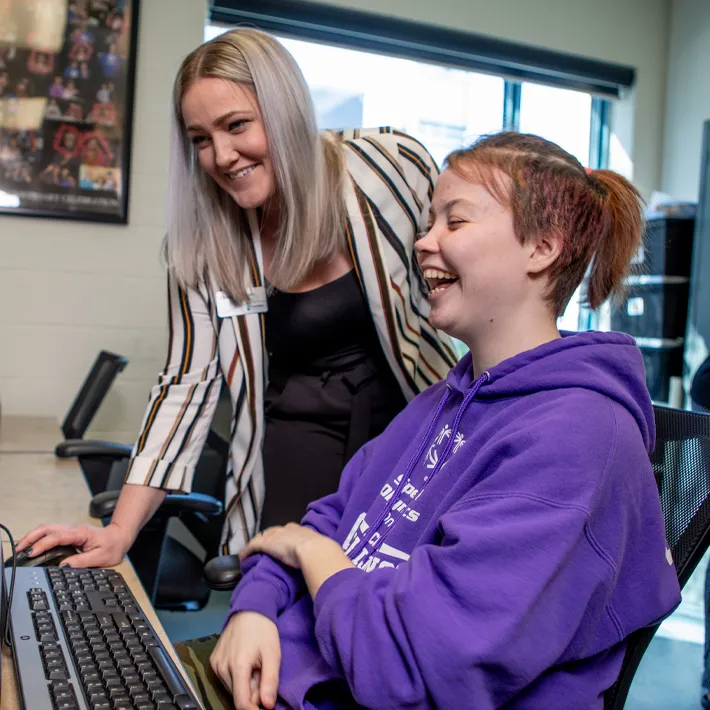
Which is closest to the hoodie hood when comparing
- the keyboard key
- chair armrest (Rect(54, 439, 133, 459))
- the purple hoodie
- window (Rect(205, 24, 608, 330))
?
the purple hoodie

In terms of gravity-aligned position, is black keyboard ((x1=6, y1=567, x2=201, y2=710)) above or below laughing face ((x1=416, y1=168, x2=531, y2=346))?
below

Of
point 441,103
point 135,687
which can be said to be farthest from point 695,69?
point 135,687

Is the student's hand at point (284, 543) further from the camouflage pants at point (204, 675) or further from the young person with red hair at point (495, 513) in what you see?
the camouflage pants at point (204, 675)

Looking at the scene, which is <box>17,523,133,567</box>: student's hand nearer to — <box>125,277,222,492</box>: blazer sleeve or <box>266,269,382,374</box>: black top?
<box>125,277,222,492</box>: blazer sleeve

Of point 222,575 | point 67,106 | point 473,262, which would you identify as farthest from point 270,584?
point 67,106

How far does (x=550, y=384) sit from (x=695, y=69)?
3563mm

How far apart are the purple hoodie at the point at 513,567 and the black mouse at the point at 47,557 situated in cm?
34

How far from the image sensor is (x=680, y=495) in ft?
2.90

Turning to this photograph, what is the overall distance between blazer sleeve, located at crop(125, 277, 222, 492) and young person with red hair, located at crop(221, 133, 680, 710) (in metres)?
0.36

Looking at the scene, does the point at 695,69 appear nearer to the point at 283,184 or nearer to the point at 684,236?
the point at 684,236

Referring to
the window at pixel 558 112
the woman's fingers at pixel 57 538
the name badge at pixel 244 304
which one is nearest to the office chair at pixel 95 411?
the name badge at pixel 244 304

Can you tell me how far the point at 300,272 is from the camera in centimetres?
138

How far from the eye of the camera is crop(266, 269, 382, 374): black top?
141 cm

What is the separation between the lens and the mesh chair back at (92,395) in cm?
232
